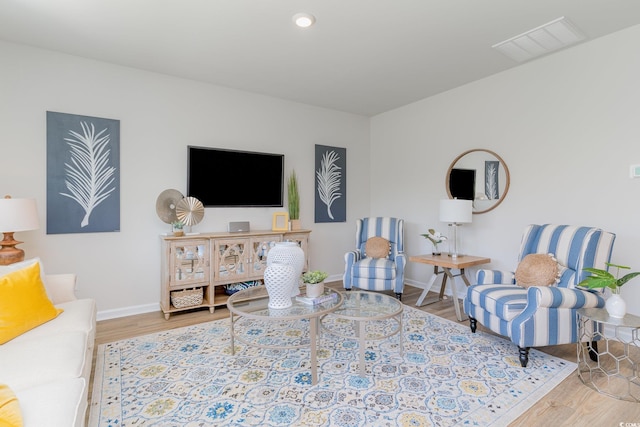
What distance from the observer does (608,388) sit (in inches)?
79.4

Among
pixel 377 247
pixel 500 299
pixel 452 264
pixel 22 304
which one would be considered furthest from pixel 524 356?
pixel 22 304

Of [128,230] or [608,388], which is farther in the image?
[128,230]

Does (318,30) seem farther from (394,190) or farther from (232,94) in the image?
(394,190)

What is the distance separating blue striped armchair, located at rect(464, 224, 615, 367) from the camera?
2221 mm

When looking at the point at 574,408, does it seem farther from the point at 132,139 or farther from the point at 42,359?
the point at 132,139

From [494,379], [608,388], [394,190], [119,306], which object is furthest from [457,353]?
[119,306]

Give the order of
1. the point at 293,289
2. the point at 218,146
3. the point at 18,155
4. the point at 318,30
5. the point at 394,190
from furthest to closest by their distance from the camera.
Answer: the point at 394,190, the point at 218,146, the point at 18,155, the point at 318,30, the point at 293,289

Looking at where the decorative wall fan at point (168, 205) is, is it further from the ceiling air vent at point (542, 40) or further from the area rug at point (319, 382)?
the ceiling air vent at point (542, 40)

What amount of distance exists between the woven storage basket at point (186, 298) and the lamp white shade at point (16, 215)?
1.30 m

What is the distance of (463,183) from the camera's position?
3.92m

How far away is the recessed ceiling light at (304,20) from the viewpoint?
96.3 inches

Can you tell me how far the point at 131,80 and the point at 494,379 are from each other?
4.07 metres

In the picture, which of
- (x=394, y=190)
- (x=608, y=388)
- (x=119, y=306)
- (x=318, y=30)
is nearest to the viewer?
(x=608, y=388)

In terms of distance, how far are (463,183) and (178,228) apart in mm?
3236
